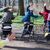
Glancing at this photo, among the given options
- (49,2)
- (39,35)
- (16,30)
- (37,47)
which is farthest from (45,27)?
(49,2)

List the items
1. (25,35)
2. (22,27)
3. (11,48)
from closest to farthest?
(11,48) → (25,35) → (22,27)

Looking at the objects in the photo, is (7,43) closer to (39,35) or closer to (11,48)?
(11,48)

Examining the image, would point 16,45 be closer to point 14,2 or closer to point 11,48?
point 11,48

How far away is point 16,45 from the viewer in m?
10.3

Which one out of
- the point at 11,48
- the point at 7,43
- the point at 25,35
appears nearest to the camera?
the point at 11,48

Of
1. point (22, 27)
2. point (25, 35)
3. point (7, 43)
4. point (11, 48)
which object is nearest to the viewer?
point (11, 48)

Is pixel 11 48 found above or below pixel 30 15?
below

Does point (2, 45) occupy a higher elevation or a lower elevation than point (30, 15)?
lower

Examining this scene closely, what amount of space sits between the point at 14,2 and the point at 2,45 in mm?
14857

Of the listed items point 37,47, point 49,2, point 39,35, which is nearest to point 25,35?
point 39,35

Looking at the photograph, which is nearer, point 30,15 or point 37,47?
point 37,47

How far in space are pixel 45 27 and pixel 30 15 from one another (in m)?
0.91

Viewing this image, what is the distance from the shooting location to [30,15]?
12172 millimetres

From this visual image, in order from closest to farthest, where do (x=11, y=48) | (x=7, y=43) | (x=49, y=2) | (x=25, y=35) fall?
(x=11, y=48), (x=7, y=43), (x=25, y=35), (x=49, y=2)
